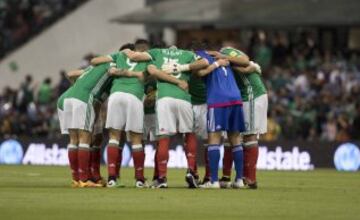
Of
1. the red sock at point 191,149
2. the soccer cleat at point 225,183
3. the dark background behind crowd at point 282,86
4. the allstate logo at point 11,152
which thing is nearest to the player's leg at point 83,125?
the red sock at point 191,149

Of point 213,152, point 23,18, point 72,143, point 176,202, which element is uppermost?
point 23,18

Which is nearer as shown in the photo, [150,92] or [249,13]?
[150,92]

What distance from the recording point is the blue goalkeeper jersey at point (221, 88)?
23.1 metres

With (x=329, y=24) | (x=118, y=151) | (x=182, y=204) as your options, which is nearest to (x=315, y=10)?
(x=329, y=24)

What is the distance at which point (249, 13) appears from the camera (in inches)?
1714

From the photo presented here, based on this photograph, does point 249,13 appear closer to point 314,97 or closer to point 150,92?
point 314,97

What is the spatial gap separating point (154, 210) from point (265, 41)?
1061 inches

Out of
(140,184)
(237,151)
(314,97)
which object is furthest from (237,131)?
(314,97)

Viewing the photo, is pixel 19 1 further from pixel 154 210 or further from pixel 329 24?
pixel 154 210

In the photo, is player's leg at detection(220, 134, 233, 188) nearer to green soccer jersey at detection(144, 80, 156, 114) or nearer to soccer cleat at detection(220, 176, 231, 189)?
soccer cleat at detection(220, 176, 231, 189)

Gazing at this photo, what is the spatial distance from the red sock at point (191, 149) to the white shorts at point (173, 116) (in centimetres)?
20

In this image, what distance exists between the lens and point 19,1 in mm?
49094

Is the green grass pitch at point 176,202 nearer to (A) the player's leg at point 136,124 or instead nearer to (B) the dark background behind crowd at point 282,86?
(A) the player's leg at point 136,124

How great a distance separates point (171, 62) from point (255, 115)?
1.72 meters
